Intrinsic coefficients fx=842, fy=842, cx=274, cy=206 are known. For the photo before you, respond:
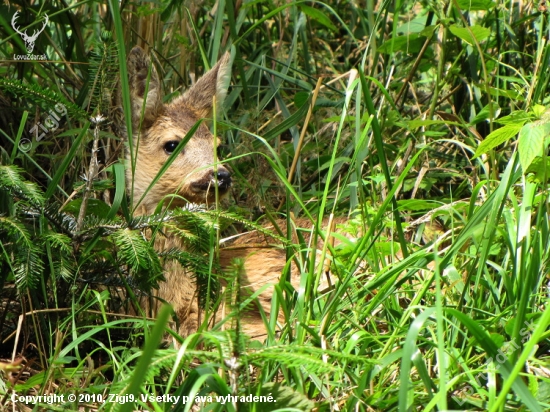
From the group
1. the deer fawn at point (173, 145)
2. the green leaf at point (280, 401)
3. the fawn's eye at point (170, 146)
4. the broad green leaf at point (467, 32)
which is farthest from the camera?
the fawn's eye at point (170, 146)

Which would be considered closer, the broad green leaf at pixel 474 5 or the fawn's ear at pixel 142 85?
the broad green leaf at pixel 474 5

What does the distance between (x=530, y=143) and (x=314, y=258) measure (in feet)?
2.50

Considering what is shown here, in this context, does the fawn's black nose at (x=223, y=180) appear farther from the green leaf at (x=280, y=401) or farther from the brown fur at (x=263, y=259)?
the green leaf at (x=280, y=401)

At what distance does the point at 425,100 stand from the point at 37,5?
2.42 m

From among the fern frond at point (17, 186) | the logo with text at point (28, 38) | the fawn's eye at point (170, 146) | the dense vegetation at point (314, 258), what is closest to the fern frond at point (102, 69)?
the dense vegetation at point (314, 258)

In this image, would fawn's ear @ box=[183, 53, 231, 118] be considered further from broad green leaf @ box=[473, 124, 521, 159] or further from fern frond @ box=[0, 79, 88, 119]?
broad green leaf @ box=[473, 124, 521, 159]

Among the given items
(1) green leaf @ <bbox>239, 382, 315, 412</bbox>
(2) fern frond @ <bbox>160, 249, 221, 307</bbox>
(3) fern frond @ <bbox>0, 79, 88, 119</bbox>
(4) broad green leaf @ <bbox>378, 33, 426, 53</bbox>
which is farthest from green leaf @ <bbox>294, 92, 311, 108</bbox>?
(1) green leaf @ <bbox>239, 382, 315, 412</bbox>

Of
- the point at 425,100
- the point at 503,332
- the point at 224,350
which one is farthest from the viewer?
the point at 425,100

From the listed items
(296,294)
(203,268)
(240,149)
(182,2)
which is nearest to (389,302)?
(296,294)

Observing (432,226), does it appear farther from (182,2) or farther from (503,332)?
(182,2)

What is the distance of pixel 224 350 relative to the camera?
7.43 ft

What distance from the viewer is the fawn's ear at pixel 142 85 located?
4539mm

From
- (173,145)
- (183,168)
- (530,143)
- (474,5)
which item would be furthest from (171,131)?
(530,143)

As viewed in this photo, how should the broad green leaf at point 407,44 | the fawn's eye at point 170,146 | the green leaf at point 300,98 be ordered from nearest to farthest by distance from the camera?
1. the broad green leaf at point 407,44
2. the green leaf at point 300,98
3. the fawn's eye at point 170,146
